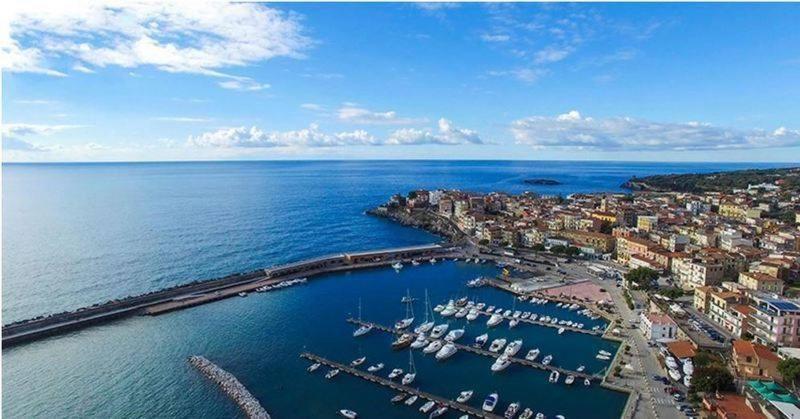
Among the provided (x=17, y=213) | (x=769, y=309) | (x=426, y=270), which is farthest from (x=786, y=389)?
(x=17, y=213)

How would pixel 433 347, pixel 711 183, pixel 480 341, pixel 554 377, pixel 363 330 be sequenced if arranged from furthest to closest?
pixel 711 183 < pixel 363 330 < pixel 480 341 < pixel 433 347 < pixel 554 377

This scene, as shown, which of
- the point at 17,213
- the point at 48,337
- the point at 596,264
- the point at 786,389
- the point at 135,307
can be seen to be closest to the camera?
the point at 786,389

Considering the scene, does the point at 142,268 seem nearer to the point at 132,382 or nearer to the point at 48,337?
the point at 48,337

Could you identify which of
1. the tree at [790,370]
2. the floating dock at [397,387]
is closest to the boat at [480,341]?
the floating dock at [397,387]

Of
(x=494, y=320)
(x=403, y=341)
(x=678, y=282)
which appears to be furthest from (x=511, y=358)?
(x=678, y=282)

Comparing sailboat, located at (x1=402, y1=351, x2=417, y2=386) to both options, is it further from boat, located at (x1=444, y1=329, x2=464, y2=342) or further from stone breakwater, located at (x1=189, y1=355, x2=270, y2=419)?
stone breakwater, located at (x1=189, y1=355, x2=270, y2=419)

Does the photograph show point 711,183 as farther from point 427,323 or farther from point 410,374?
point 410,374
